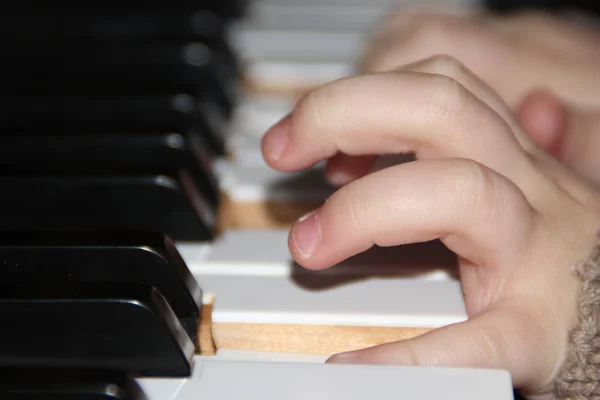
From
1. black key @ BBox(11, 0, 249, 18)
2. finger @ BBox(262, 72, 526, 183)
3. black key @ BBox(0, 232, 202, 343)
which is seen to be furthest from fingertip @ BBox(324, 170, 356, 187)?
black key @ BBox(11, 0, 249, 18)

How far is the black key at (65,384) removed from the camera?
47cm

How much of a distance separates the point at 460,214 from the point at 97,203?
0.37 metres

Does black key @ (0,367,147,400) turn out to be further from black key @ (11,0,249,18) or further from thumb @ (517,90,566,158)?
black key @ (11,0,249,18)

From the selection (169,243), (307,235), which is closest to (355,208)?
(307,235)

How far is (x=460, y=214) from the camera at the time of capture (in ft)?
1.74

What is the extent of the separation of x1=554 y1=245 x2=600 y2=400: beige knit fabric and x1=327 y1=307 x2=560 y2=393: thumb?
0.06 feet

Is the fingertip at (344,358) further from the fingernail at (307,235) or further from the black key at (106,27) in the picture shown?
the black key at (106,27)

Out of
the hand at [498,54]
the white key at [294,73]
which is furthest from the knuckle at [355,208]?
the white key at [294,73]

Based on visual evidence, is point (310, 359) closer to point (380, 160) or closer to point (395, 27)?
point (380, 160)

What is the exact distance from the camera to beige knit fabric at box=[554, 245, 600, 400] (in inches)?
21.0

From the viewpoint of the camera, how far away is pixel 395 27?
985 millimetres

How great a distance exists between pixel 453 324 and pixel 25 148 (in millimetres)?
491

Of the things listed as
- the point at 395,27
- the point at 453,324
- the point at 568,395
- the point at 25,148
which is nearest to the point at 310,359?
the point at 453,324

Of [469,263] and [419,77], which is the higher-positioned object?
[419,77]
